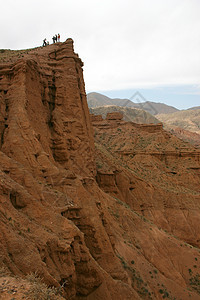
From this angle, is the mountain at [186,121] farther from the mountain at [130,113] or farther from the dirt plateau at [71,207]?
the dirt plateau at [71,207]

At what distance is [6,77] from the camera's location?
663 inches

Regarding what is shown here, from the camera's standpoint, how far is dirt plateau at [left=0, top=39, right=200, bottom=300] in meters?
10.0

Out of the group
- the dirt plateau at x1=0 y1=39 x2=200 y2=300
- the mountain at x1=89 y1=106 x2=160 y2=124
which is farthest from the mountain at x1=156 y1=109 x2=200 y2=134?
the dirt plateau at x1=0 y1=39 x2=200 y2=300

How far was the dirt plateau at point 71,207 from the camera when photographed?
10.0 meters

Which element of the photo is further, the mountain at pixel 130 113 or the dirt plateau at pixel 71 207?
the mountain at pixel 130 113

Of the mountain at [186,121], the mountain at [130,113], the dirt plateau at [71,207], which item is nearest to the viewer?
the dirt plateau at [71,207]

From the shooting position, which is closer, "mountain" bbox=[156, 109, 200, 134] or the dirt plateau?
the dirt plateau

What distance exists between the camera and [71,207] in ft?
43.4

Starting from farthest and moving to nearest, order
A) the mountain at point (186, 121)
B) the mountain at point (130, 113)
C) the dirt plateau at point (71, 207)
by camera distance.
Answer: the mountain at point (186, 121), the mountain at point (130, 113), the dirt plateau at point (71, 207)

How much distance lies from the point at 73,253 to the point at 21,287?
5931 mm

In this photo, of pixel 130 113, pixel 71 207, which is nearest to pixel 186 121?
pixel 130 113

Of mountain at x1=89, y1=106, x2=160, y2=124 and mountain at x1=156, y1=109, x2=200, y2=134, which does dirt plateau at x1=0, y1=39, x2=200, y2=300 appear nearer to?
mountain at x1=89, y1=106, x2=160, y2=124

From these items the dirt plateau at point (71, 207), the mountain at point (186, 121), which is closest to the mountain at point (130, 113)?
the mountain at point (186, 121)

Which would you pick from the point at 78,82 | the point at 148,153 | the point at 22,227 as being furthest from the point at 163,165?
the point at 22,227
